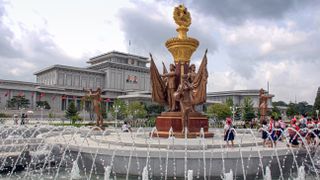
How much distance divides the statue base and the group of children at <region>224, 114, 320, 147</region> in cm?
292

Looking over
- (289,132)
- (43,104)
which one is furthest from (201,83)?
(43,104)

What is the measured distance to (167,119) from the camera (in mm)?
15156

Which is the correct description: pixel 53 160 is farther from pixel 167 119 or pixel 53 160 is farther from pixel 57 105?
pixel 57 105

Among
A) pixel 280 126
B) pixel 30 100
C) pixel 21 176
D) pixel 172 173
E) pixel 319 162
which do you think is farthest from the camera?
pixel 30 100

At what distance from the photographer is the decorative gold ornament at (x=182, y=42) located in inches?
631

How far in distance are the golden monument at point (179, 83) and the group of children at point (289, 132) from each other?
9.52 ft

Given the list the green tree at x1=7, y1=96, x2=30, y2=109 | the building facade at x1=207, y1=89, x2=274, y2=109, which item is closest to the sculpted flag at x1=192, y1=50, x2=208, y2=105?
the green tree at x1=7, y1=96, x2=30, y2=109

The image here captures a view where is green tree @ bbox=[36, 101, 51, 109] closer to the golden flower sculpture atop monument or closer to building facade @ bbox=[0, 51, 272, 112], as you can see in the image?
building facade @ bbox=[0, 51, 272, 112]

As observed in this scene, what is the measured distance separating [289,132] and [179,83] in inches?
229

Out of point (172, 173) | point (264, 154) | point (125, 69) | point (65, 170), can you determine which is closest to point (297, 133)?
point (264, 154)

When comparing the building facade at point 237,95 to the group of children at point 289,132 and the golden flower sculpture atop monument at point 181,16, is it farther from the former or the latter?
the group of children at point 289,132

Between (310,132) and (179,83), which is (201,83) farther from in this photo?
(310,132)

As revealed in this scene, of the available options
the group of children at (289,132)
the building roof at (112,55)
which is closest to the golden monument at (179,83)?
the group of children at (289,132)

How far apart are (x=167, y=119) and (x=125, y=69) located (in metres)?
90.8
